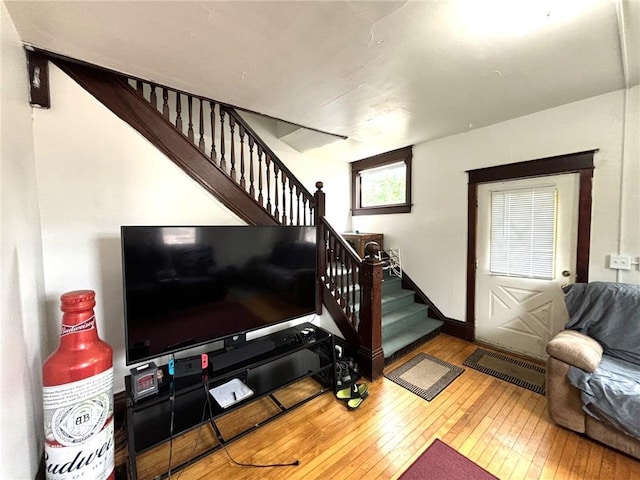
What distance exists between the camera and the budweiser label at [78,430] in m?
1.20

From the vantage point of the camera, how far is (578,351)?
173cm

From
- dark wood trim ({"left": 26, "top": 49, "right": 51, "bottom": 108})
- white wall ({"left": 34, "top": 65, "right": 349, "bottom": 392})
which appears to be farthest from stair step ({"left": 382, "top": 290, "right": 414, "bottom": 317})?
dark wood trim ({"left": 26, "top": 49, "right": 51, "bottom": 108})

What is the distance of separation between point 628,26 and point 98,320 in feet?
12.2

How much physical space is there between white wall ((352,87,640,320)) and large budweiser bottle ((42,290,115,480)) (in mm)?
3342

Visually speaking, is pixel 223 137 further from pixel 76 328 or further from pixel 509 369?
pixel 509 369

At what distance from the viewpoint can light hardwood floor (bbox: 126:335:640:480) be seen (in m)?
1.51

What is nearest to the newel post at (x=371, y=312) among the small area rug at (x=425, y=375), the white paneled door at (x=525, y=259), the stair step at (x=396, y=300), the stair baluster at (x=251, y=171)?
the small area rug at (x=425, y=375)

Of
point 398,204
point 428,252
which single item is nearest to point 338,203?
point 398,204

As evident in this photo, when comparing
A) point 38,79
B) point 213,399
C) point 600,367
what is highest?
point 38,79

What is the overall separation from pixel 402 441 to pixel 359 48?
254cm

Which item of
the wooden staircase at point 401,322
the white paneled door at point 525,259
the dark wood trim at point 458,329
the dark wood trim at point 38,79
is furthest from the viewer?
the dark wood trim at point 458,329

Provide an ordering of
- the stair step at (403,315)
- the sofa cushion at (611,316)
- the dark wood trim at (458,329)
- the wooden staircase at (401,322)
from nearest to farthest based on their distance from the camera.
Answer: the sofa cushion at (611,316) < the wooden staircase at (401,322) < the stair step at (403,315) < the dark wood trim at (458,329)

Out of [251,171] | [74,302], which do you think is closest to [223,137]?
[251,171]

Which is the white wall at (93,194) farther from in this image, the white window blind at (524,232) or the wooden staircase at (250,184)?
the white window blind at (524,232)
